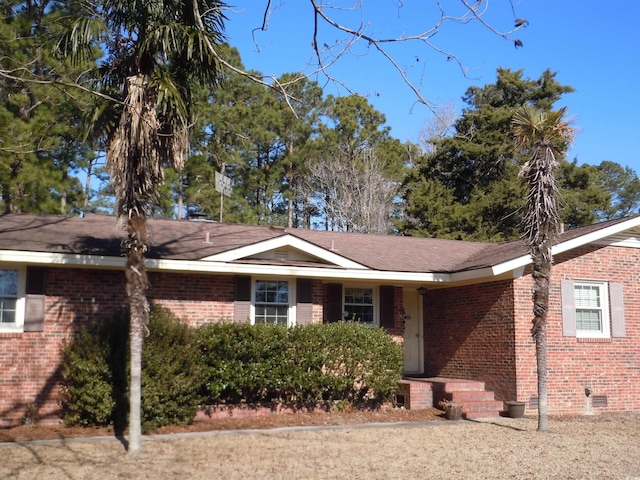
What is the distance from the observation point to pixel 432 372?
16547 mm

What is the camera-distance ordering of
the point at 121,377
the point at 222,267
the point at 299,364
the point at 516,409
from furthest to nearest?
1. the point at 516,409
2. the point at 222,267
3. the point at 299,364
4. the point at 121,377

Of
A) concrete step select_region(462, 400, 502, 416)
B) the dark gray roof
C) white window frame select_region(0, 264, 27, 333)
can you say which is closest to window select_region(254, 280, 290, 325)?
the dark gray roof

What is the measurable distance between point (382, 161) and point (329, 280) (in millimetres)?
21518

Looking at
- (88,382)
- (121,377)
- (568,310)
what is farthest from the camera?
(568,310)

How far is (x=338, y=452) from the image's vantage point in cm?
972

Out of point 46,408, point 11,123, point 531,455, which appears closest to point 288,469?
point 531,455

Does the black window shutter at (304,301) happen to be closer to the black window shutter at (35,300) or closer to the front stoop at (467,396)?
the front stoop at (467,396)

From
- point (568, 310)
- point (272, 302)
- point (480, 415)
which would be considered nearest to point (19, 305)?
point (272, 302)

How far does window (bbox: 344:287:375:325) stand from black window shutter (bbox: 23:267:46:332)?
6571mm

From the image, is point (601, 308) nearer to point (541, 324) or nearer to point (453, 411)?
point (541, 324)

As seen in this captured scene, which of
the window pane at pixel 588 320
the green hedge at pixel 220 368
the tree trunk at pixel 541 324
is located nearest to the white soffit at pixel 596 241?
the window pane at pixel 588 320

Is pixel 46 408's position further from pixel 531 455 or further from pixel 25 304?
pixel 531 455

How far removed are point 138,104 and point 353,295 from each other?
7878 millimetres

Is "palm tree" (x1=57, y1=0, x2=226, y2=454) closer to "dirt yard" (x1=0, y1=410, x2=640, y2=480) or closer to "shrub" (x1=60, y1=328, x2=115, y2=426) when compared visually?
"dirt yard" (x1=0, y1=410, x2=640, y2=480)
